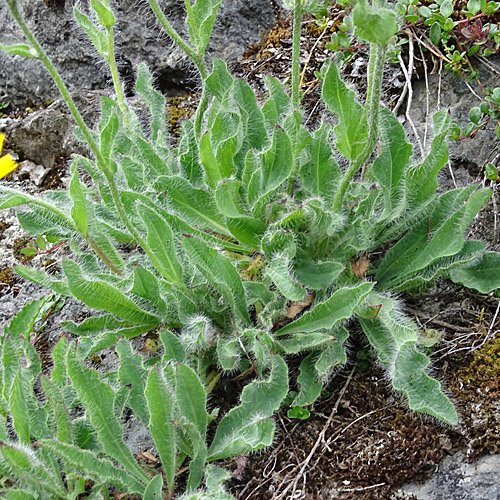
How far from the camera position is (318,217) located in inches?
78.7

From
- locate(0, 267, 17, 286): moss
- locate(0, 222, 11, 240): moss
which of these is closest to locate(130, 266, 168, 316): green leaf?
locate(0, 267, 17, 286): moss

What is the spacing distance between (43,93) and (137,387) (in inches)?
102

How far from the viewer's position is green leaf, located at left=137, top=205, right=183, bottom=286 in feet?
6.35

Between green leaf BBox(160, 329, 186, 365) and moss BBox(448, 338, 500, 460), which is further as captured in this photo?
green leaf BBox(160, 329, 186, 365)

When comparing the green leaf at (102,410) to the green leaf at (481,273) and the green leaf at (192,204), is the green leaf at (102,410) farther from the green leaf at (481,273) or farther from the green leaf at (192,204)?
the green leaf at (481,273)

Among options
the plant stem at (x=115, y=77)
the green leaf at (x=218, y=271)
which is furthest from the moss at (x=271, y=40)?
the green leaf at (x=218, y=271)

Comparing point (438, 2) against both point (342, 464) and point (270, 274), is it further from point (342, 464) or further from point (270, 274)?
point (342, 464)

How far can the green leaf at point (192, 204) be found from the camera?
2.19 m

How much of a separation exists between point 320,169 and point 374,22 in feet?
2.43

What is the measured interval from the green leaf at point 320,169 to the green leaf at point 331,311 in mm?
482

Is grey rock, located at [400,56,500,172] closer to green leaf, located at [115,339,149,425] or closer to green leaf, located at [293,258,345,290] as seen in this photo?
green leaf, located at [293,258,345,290]

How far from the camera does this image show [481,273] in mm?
2031

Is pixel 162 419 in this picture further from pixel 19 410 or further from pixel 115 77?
pixel 115 77

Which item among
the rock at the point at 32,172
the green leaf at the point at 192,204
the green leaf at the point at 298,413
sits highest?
the green leaf at the point at 192,204
